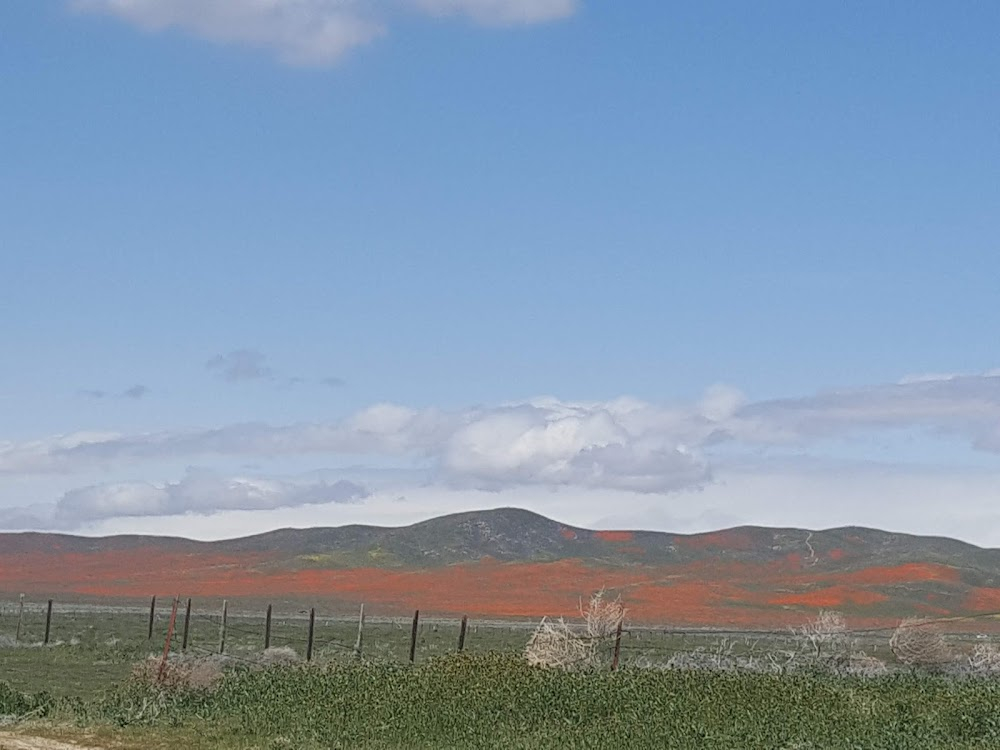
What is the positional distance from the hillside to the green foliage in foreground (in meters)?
62.3

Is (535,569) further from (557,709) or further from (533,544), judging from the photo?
(557,709)

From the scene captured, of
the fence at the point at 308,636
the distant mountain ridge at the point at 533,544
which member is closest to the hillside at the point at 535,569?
the distant mountain ridge at the point at 533,544

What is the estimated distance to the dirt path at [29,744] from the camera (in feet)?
63.8

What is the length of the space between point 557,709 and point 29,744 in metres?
8.16

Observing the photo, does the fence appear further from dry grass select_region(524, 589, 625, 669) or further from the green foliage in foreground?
the green foliage in foreground

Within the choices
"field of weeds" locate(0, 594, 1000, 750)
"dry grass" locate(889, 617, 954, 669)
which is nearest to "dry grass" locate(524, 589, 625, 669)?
"field of weeds" locate(0, 594, 1000, 750)

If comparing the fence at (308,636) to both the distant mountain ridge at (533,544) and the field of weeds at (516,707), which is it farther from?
the distant mountain ridge at (533,544)

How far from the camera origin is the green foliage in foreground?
765 inches

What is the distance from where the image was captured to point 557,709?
22562mm

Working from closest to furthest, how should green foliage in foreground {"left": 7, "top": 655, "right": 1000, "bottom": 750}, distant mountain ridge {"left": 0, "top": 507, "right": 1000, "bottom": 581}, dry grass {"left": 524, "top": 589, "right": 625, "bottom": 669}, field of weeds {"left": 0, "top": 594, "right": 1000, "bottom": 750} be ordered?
green foliage in foreground {"left": 7, "top": 655, "right": 1000, "bottom": 750}
field of weeds {"left": 0, "top": 594, "right": 1000, "bottom": 750}
dry grass {"left": 524, "top": 589, "right": 625, "bottom": 669}
distant mountain ridge {"left": 0, "top": 507, "right": 1000, "bottom": 581}

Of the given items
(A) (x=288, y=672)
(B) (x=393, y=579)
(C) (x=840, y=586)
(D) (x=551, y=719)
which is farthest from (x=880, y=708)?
(B) (x=393, y=579)

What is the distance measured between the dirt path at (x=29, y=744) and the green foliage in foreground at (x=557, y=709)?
1771 mm

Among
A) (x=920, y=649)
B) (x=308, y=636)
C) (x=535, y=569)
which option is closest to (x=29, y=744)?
(x=920, y=649)

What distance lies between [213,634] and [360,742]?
3404cm
